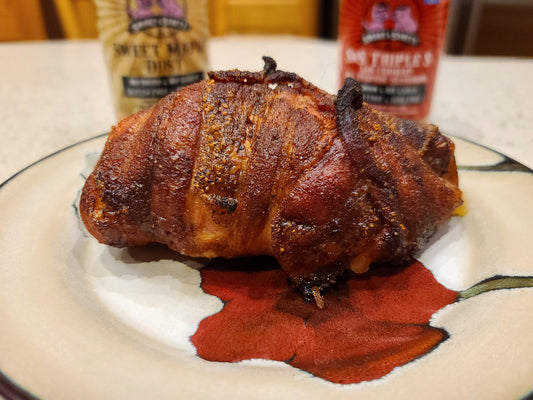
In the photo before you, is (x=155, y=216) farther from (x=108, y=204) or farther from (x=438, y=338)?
(x=438, y=338)

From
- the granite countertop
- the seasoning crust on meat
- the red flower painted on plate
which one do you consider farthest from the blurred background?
the red flower painted on plate

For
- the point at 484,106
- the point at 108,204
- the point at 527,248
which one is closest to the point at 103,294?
the point at 108,204

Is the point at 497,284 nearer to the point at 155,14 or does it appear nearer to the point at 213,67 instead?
the point at 155,14

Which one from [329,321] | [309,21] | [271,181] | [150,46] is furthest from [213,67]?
[329,321]

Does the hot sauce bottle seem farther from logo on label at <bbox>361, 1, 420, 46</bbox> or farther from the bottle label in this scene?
the bottle label

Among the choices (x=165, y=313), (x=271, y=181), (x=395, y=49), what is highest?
Result: (x=395, y=49)

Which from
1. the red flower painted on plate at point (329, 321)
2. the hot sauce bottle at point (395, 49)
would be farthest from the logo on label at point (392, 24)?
the red flower painted on plate at point (329, 321)
